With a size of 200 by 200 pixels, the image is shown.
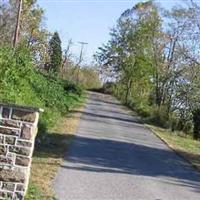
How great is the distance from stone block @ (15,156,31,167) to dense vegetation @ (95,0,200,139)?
2135cm

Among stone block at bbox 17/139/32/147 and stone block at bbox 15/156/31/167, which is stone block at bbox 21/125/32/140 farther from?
stone block at bbox 15/156/31/167

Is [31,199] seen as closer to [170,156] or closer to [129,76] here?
[170,156]

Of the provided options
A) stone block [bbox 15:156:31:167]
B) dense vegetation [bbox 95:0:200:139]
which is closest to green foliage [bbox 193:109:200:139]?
dense vegetation [bbox 95:0:200:139]

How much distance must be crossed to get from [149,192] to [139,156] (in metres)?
6.93

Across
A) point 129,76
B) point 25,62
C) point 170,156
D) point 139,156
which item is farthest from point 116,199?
point 129,76

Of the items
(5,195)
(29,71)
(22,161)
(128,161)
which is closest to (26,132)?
(22,161)

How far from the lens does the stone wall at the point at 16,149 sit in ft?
31.8

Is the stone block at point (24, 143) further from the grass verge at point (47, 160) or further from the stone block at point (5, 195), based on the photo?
the grass verge at point (47, 160)

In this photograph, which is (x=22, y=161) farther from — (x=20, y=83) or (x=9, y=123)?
(x=20, y=83)

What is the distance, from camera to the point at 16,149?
9.73m

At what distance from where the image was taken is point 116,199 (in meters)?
11.5

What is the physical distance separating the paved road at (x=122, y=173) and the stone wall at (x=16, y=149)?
1404 millimetres

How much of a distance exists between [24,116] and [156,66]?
51.3 meters

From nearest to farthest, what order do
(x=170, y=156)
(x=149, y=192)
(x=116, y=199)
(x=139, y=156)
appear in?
(x=116, y=199) < (x=149, y=192) < (x=139, y=156) < (x=170, y=156)
